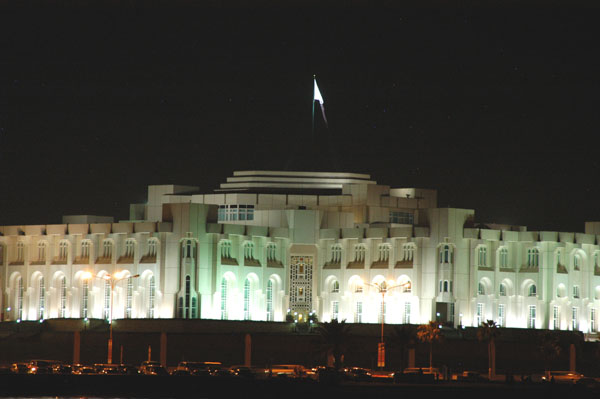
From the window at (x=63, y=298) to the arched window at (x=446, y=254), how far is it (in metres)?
34.8

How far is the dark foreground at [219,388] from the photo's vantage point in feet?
361

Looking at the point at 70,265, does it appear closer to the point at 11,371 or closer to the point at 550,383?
the point at 11,371

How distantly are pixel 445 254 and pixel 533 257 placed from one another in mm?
9675

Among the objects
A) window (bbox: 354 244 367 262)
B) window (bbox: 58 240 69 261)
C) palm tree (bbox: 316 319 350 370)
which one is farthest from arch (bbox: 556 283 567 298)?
window (bbox: 58 240 69 261)

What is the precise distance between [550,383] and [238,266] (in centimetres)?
4112

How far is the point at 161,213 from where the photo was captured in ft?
544

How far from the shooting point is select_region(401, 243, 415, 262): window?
152000mm

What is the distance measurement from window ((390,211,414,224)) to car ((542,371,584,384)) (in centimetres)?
3210

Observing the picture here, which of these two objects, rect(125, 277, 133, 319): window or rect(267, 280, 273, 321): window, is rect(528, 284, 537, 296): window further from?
rect(125, 277, 133, 319): window

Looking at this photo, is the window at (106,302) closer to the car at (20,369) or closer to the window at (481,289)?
the car at (20,369)

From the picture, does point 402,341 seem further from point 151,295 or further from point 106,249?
point 106,249

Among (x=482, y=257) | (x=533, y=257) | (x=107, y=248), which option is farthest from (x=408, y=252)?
(x=107, y=248)

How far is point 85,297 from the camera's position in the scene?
6107 inches

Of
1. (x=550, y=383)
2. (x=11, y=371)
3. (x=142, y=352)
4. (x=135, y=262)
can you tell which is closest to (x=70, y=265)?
(x=135, y=262)
